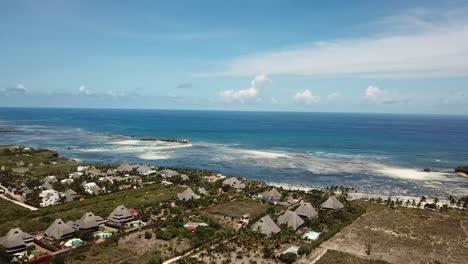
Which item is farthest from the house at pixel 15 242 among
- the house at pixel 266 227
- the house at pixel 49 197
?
the house at pixel 266 227

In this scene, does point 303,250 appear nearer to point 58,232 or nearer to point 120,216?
point 120,216

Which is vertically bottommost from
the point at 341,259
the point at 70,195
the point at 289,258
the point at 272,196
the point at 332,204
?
the point at 341,259

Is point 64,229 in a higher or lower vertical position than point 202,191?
higher

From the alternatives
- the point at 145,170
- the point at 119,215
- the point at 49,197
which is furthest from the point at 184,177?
the point at 119,215

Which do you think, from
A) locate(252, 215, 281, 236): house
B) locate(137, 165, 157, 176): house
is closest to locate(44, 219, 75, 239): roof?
locate(252, 215, 281, 236): house

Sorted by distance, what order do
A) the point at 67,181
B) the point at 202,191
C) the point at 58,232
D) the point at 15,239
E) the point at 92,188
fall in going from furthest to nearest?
the point at 67,181, the point at 202,191, the point at 92,188, the point at 58,232, the point at 15,239

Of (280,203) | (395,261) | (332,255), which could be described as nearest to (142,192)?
(280,203)

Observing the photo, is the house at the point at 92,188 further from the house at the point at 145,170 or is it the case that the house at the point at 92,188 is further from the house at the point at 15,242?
the house at the point at 15,242
